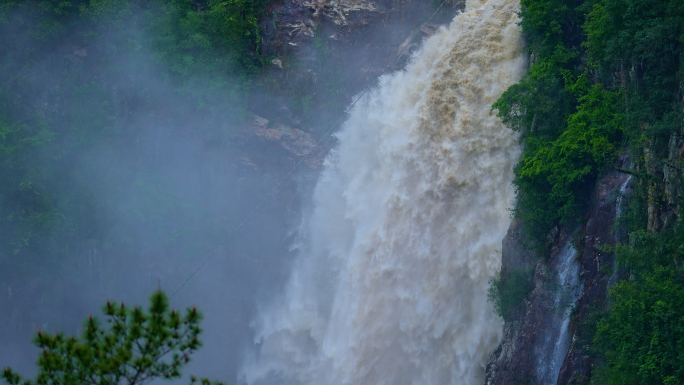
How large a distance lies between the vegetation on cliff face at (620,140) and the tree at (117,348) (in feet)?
27.5

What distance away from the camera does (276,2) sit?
81.9 feet

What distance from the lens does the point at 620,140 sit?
1359cm

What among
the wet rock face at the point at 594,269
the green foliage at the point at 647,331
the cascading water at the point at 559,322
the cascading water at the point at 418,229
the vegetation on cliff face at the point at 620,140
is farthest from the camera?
the cascading water at the point at 418,229

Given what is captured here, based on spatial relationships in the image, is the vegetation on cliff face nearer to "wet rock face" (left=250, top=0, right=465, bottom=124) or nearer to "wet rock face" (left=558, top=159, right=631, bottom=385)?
"wet rock face" (left=558, top=159, right=631, bottom=385)

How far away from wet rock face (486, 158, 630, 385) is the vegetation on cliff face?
15.5 inches

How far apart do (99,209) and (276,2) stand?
11769mm

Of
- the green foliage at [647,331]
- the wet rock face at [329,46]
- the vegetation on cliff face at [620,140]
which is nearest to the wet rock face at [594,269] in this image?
the vegetation on cliff face at [620,140]

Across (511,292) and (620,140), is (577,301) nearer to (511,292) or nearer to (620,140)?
(511,292)

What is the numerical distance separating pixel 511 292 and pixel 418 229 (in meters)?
4.09

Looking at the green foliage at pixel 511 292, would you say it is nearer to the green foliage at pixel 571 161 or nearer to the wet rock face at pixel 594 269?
the green foliage at pixel 571 161

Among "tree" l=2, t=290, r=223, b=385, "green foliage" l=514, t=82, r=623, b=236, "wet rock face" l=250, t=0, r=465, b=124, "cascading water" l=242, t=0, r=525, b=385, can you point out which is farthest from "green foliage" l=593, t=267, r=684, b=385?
"wet rock face" l=250, t=0, r=465, b=124

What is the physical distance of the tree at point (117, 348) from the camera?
24.2 ft

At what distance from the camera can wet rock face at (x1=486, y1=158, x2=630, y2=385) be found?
12922 millimetres

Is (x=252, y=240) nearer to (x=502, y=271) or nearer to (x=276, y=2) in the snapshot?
(x=276, y=2)
